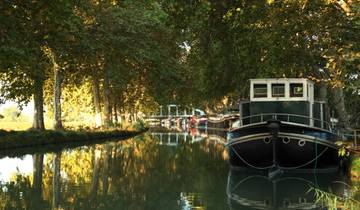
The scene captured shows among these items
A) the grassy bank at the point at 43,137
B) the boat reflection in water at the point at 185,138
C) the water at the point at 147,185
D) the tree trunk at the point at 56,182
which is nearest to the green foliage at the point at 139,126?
the boat reflection in water at the point at 185,138

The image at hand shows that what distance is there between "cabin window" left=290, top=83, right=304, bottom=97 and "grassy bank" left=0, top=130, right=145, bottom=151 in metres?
17.1

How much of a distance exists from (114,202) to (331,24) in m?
8.08

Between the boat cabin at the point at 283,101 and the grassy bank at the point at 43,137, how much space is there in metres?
15.0

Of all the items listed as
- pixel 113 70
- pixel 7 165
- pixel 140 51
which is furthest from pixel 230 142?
pixel 113 70

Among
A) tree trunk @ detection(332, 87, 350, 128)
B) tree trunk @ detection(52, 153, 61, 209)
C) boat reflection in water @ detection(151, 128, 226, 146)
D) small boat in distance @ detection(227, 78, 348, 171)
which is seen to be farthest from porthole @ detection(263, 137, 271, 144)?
boat reflection in water @ detection(151, 128, 226, 146)

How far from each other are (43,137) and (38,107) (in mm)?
5187

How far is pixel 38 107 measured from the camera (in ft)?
137

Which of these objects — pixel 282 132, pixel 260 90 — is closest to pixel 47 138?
pixel 260 90

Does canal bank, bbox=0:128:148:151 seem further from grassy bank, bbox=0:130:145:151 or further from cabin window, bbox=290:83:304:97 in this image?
cabin window, bbox=290:83:304:97

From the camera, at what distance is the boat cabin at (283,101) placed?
2516cm

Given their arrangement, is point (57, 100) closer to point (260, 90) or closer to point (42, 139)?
point (42, 139)

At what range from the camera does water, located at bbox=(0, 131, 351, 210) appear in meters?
15.0

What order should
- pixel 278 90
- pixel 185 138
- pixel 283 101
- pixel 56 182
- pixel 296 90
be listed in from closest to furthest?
pixel 56 182, pixel 283 101, pixel 296 90, pixel 278 90, pixel 185 138

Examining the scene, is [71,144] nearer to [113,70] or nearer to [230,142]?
[113,70]
